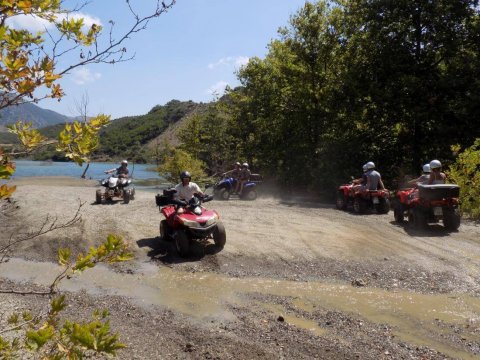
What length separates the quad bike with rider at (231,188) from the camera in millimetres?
20781

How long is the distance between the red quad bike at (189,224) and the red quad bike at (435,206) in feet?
18.5

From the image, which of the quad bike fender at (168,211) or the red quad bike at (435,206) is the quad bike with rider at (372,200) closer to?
the red quad bike at (435,206)

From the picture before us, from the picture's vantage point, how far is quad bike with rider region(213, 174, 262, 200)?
68.2 ft

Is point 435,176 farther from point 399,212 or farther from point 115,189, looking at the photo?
point 115,189

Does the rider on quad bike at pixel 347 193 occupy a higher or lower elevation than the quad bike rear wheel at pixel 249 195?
higher

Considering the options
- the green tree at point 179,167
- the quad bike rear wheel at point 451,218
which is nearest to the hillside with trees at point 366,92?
the green tree at point 179,167

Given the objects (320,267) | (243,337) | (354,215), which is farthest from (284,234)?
(243,337)

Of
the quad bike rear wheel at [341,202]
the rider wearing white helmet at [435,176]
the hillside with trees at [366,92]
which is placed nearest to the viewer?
the rider wearing white helmet at [435,176]

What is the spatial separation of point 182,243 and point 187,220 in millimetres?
510

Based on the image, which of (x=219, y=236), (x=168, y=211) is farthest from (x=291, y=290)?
(x=168, y=211)

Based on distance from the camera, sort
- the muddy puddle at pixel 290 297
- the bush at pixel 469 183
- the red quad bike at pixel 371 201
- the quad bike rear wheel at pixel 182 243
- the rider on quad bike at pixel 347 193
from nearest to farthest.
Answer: the muddy puddle at pixel 290 297
the quad bike rear wheel at pixel 182 243
the bush at pixel 469 183
the red quad bike at pixel 371 201
the rider on quad bike at pixel 347 193

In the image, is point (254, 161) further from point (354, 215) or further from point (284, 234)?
point (284, 234)

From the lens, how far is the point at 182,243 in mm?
9781

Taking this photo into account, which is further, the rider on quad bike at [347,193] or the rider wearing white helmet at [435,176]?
the rider on quad bike at [347,193]
